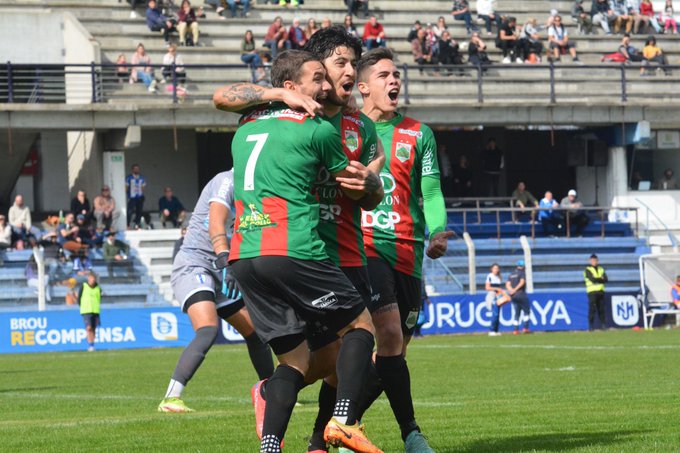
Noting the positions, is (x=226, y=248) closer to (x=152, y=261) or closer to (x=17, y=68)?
(x=152, y=261)

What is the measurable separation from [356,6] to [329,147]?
3294cm

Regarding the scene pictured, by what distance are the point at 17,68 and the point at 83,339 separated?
1021 centimetres

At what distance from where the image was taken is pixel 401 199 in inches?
302

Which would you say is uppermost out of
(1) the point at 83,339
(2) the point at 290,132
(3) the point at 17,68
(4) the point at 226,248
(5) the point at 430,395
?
(3) the point at 17,68

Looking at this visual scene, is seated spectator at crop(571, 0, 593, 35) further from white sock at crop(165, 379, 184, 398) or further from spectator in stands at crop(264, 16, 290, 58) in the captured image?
white sock at crop(165, 379, 184, 398)

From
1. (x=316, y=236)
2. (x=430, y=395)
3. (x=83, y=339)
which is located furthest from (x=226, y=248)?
(x=83, y=339)

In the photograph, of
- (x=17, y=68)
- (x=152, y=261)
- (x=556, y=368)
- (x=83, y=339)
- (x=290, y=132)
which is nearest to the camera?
(x=290, y=132)

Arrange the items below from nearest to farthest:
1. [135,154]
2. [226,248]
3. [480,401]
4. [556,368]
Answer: [226,248] < [480,401] < [556,368] < [135,154]

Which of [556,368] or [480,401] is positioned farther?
[556,368]

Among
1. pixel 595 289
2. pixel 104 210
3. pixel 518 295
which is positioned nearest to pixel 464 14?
pixel 595 289

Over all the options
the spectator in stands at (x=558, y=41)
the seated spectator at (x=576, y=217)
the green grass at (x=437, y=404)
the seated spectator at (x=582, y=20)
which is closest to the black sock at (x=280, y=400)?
the green grass at (x=437, y=404)

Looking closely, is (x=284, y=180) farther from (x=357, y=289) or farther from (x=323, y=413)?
(x=323, y=413)

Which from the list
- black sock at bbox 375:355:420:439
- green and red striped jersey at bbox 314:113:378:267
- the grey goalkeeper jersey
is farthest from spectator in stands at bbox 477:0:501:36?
green and red striped jersey at bbox 314:113:378:267

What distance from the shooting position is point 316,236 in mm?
6133
